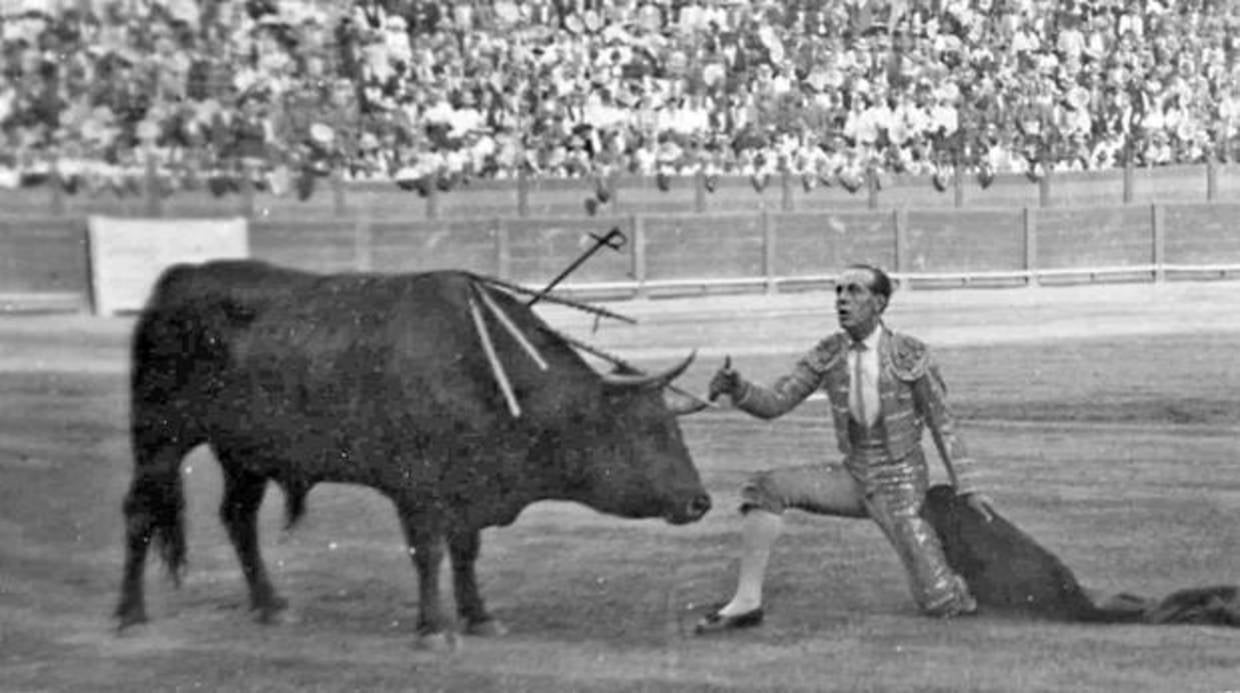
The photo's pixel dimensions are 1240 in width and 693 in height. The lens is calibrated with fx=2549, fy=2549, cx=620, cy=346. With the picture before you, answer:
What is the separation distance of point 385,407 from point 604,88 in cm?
105

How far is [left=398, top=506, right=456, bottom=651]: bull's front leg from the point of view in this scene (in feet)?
18.7

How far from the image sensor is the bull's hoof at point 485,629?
5891 mm

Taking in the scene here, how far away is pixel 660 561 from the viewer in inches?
258

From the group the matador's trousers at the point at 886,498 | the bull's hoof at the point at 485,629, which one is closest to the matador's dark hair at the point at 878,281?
the matador's trousers at the point at 886,498

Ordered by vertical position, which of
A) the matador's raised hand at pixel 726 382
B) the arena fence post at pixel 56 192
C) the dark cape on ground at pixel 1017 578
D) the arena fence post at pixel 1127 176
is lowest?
the dark cape on ground at pixel 1017 578

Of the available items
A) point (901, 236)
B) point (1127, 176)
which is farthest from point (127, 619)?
point (1127, 176)

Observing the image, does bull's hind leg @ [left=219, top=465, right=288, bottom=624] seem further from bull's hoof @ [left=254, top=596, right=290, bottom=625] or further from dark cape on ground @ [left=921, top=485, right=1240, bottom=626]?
dark cape on ground @ [left=921, top=485, right=1240, bottom=626]

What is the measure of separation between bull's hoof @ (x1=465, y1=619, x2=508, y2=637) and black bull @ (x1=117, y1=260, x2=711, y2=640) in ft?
0.24

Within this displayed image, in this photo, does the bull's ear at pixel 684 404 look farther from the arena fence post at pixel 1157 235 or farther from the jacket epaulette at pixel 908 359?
the arena fence post at pixel 1157 235

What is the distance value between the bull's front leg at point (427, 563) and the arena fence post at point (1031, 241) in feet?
7.64

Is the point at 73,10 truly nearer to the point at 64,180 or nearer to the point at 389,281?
the point at 64,180

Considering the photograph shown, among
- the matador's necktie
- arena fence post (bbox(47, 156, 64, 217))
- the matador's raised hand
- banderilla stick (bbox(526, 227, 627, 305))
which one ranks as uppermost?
arena fence post (bbox(47, 156, 64, 217))

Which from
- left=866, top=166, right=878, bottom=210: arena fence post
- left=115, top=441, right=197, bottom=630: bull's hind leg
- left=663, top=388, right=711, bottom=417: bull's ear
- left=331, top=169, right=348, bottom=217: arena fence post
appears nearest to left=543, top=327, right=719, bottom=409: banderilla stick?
left=663, top=388, right=711, bottom=417: bull's ear

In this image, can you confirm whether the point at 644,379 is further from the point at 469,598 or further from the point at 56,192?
the point at 56,192
